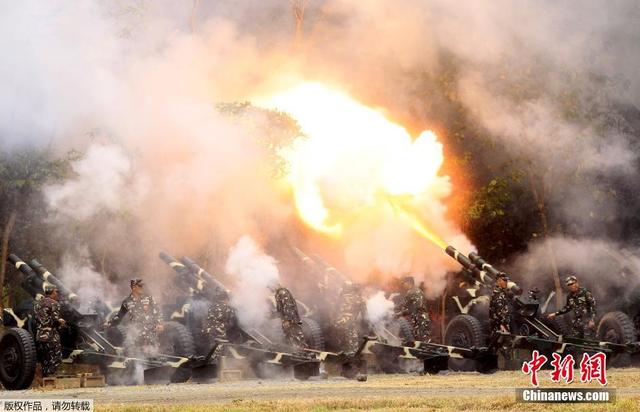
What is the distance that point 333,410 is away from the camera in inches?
647

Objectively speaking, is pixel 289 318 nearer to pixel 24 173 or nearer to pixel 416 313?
pixel 416 313

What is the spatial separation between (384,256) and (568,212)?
237 inches

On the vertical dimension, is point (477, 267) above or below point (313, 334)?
above

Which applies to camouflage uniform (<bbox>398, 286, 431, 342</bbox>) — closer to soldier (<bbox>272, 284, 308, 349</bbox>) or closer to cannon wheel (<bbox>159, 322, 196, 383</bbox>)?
soldier (<bbox>272, 284, 308, 349</bbox>)

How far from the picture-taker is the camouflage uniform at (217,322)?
24219mm

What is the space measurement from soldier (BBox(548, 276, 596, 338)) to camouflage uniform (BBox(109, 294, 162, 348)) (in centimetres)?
811

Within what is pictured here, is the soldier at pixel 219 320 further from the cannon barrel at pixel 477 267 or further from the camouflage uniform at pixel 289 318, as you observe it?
the cannon barrel at pixel 477 267

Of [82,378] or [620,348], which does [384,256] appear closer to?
[620,348]

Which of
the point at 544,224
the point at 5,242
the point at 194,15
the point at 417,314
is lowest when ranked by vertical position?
the point at 417,314

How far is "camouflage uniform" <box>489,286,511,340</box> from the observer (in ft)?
84.2

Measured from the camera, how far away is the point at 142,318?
75.9ft

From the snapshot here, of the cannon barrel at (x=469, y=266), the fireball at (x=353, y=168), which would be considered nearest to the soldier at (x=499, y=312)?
the cannon barrel at (x=469, y=266)

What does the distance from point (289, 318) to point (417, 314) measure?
3.55m

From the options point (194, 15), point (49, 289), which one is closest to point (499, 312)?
point (49, 289)
